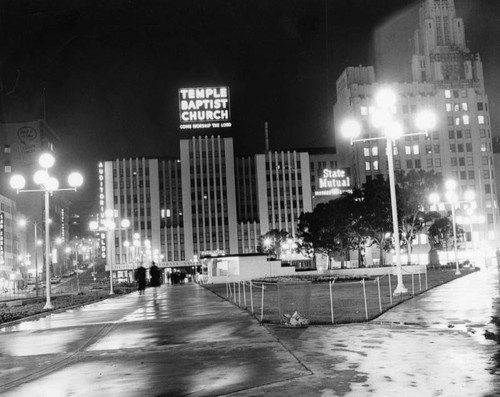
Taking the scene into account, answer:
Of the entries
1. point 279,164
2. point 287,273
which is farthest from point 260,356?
point 279,164

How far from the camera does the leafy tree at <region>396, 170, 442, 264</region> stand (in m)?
63.5

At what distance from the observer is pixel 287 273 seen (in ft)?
217

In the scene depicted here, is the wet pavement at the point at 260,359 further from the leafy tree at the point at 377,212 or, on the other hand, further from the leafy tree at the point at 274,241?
the leafy tree at the point at 274,241

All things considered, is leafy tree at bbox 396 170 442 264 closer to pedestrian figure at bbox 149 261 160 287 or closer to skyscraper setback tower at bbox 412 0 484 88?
pedestrian figure at bbox 149 261 160 287

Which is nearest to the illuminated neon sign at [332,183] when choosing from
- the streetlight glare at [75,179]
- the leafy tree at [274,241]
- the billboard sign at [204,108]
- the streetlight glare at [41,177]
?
the leafy tree at [274,241]

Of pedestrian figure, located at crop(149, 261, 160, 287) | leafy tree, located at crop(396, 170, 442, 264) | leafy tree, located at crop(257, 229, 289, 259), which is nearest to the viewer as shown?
pedestrian figure, located at crop(149, 261, 160, 287)

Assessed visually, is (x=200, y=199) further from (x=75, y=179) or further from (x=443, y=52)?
(x=75, y=179)

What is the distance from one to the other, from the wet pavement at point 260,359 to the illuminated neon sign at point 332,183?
366 ft

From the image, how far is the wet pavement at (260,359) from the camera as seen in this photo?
750cm

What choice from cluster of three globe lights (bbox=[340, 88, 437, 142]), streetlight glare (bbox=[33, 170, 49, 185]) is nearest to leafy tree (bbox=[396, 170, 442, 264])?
cluster of three globe lights (bbox=[340, 88, 437, 142])

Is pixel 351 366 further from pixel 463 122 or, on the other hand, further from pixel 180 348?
pixel 463 122

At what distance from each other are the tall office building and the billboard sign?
39477 millimetres

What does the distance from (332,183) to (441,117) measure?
43.6 meters

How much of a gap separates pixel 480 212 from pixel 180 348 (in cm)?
13916
